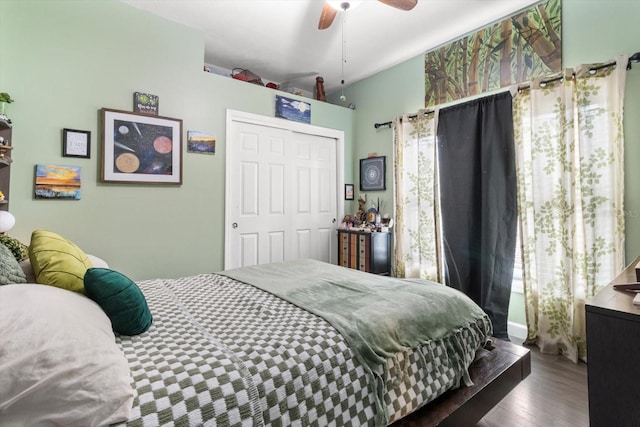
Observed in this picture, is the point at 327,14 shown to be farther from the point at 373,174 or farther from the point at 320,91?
the point at 373,174

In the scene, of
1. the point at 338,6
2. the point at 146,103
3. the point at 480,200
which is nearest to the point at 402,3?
the point at 338,6

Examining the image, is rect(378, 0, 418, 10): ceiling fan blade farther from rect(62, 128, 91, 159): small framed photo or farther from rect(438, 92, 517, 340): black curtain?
rect(62, 128, 91, 159): small framed photo

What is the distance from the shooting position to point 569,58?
2.42m

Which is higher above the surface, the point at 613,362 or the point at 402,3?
the point at 402,3

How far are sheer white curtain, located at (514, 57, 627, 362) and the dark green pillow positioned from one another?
9.05 feet

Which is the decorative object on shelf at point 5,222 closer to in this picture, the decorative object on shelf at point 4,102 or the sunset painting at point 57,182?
the sunset painting at point 57,182

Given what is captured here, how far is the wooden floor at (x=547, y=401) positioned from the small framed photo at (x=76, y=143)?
3.19m

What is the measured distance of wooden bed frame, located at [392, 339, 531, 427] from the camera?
1241mm

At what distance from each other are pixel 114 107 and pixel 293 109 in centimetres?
179

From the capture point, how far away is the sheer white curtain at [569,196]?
7.17ft

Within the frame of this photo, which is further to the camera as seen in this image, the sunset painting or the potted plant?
the sunset painting

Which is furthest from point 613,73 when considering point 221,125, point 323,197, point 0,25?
point 0,25

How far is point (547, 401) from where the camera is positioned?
1.84 metres

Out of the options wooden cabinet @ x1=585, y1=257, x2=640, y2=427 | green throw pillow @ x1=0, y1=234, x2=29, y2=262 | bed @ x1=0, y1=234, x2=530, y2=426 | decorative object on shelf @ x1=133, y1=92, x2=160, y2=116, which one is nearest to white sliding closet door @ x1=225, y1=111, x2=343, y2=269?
decorative object on shelf @ x1=133, y1=92, x2=160, y2=116
